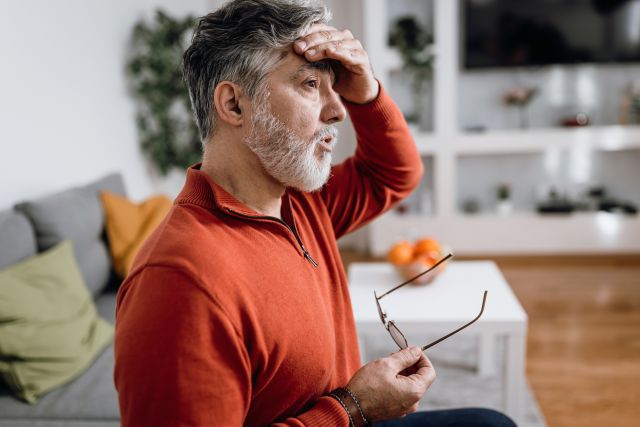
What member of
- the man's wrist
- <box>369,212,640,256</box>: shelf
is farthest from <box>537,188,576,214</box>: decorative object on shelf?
the man's wrist

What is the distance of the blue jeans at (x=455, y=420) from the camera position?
1.09 m

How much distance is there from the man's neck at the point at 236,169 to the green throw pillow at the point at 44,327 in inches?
32.8

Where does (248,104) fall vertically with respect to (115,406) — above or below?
above

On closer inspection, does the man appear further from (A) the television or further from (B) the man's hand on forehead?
(A) the television

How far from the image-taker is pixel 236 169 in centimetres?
92

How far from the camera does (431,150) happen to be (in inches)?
148

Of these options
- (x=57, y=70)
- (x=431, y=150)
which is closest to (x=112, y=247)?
(x=57, y=70)

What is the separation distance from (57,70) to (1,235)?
102cm

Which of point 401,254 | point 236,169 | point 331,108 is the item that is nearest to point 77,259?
point 401,254

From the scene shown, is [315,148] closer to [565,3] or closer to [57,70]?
[57,70]

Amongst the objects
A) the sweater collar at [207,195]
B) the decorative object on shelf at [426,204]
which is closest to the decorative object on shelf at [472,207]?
the decorative object on shelf at [426,204]

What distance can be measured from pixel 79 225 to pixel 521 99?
9.83 ft

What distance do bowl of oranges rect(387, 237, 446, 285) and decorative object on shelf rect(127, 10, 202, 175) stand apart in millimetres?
1654

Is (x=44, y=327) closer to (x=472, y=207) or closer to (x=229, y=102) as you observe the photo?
(x=229, y=102)
